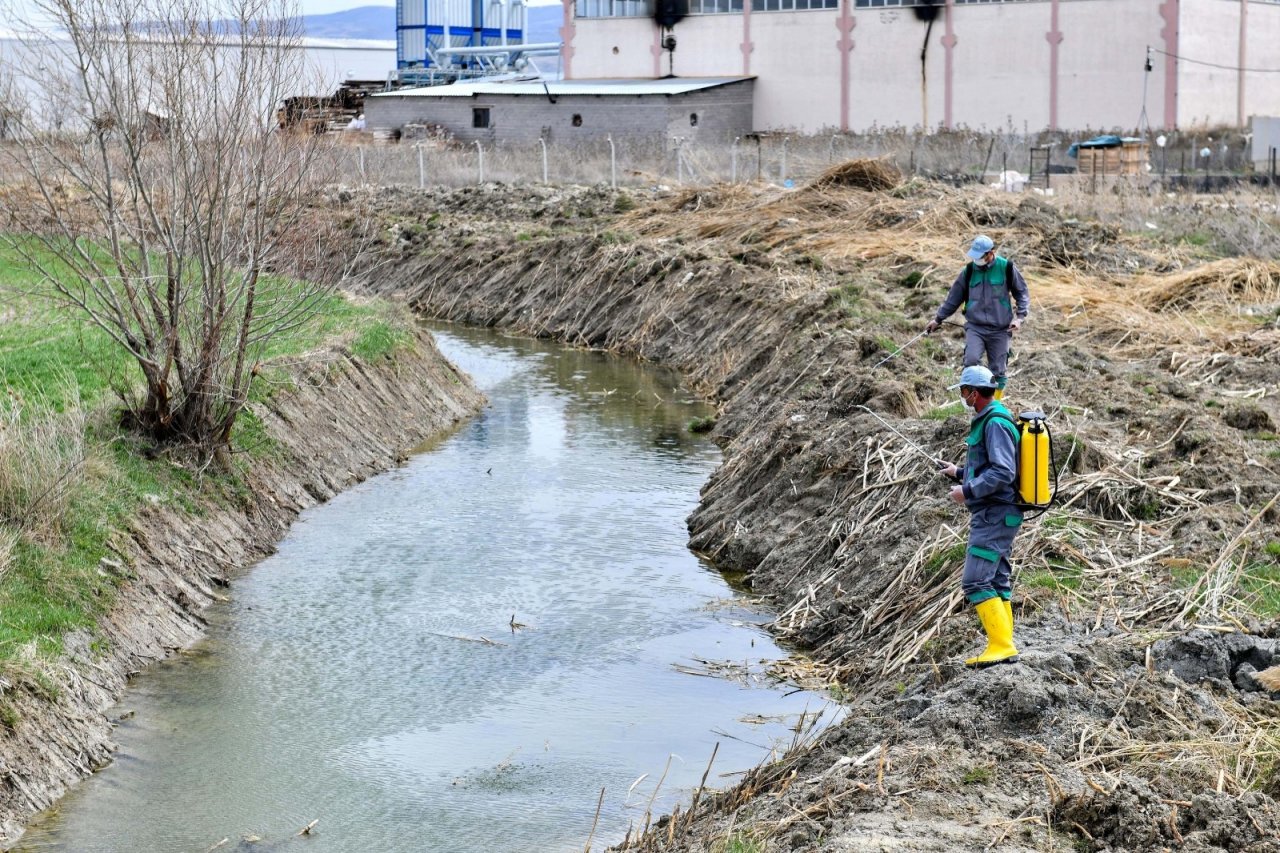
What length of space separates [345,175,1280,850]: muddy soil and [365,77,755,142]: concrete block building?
70.5ft

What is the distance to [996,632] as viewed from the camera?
944 centimetres

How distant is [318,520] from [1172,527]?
348 inches

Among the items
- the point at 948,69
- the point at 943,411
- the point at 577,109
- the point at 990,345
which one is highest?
the point at 948,69

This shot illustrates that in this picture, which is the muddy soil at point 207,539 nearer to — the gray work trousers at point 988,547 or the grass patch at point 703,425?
the grass patch at point 703,425

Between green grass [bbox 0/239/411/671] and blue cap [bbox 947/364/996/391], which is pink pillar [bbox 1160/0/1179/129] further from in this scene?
blue cap [bbox 947/364/996/391]

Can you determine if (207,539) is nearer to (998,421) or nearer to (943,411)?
(943,411)

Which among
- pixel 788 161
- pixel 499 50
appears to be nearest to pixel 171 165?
pixel 788 161

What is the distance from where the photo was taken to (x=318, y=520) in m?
16.3

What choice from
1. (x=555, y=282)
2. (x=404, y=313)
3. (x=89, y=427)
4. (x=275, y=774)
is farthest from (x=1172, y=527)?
(x=555, y=282)

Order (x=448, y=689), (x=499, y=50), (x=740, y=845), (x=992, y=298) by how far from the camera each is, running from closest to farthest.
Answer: (x=740, y=845), (x=448, y=689), (x=992, y=298), (x=499, y=50)

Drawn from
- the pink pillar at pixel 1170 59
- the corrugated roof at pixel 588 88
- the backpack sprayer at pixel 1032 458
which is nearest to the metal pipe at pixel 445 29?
the corrugated roof at pixel 588 88

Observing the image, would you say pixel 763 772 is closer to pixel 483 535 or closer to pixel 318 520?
pixel 483 535

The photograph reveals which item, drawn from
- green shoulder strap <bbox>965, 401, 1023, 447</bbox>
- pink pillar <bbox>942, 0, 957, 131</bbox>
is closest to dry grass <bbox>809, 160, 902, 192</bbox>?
pink pillar <bbox>942, 0, 957, 131</bbox>

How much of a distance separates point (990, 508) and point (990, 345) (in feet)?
20.2
